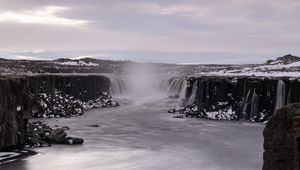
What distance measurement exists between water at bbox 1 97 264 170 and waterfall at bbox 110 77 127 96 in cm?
Answer: 2444

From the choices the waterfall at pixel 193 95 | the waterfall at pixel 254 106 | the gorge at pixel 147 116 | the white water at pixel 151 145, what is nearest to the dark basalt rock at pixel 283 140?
the white water at pixel 151 145

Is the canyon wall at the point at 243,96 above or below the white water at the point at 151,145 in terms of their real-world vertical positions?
above

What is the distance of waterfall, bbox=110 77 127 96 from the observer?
234 ft

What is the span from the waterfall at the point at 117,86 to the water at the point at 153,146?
24.4 meters

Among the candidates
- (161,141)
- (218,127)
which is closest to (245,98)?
(218,127)

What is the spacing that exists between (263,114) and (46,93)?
20.4 meters

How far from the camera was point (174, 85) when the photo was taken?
224 ft

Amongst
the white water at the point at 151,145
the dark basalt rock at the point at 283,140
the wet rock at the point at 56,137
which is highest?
the dark basalt rock at the point at 283,140

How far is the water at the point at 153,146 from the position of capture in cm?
2469

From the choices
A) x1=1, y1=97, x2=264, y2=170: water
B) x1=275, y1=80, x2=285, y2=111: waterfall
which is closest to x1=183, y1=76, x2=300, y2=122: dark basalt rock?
x1=275, y1=80, x2=285, y2=111: waterfall

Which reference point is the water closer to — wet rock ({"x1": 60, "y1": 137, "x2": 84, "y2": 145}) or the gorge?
the gorge

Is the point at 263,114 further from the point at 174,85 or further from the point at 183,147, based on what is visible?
the point at 174,85

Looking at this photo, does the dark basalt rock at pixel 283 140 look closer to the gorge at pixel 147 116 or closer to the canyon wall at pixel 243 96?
the gorge at pixel 147 116

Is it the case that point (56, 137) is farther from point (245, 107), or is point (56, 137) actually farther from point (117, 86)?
point (117, 86)
